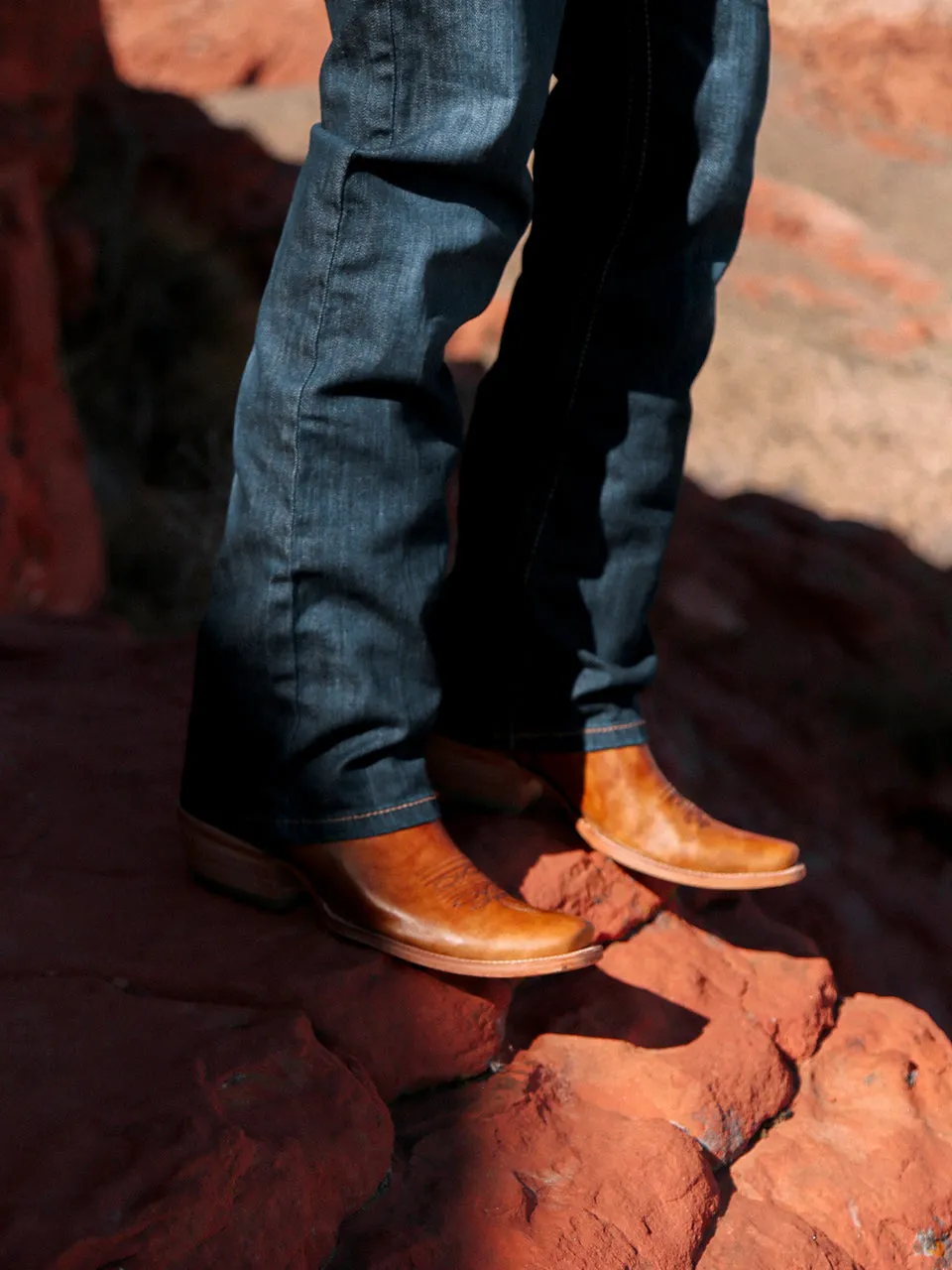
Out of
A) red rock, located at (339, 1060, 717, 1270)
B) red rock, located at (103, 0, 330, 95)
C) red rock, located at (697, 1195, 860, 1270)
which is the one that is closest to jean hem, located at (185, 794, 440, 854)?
red rock, located at (339, 1060, 717, 1270)

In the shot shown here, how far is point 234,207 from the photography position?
5516 mm

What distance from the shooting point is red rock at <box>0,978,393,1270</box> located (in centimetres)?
84

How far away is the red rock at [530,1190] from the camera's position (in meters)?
0.96

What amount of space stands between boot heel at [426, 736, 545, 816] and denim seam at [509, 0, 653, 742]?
0.04 metres

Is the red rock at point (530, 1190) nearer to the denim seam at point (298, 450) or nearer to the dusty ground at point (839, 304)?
the denim seam at point (298, 450)

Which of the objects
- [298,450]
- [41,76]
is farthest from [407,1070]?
[41,76]

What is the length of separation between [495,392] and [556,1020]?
2.31ft

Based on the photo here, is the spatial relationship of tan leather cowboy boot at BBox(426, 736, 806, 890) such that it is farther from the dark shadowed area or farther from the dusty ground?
the dusty ground

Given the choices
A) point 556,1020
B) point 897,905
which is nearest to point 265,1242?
point 556,1020

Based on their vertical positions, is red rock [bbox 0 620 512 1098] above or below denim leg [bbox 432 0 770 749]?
below

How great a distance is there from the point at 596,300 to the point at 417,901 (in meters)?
0.66

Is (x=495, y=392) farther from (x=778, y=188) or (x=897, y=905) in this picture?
(x=778, y=188)

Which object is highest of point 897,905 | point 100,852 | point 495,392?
point 495,392

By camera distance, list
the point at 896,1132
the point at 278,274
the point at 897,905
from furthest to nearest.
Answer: the point at 897,905 → the point at 896,1132 → the point at 278,274
